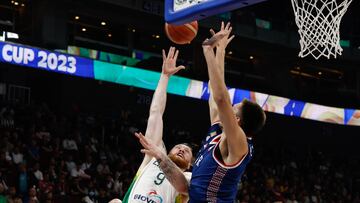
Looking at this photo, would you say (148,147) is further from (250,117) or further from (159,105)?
(159,105)

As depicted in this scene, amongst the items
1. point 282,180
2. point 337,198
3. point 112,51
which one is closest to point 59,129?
point 112,51

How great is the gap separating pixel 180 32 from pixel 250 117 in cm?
177

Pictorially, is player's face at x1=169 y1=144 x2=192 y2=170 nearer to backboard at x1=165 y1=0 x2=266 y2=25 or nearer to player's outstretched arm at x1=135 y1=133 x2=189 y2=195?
player's outstretched arm at x1=135 y1=133 x2=189 y2=195

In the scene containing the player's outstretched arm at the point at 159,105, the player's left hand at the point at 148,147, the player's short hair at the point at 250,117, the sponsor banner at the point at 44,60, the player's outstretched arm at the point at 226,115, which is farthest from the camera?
the sponsor banner at the point at 44,60

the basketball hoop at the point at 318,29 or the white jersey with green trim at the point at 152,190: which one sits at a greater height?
the basketball hoop at the point at 318,29

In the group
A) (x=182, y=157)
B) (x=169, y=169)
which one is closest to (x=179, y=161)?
(x=182, y=157)

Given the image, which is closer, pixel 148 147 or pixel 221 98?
pixel 221 98

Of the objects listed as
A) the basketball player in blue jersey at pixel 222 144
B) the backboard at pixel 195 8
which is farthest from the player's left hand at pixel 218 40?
the backboard at pixel 195 8

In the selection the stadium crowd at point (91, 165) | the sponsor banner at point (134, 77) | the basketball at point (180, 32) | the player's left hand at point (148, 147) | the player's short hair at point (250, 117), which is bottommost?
the stadium crowd at point (91, 165)

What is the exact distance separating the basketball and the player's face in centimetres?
106

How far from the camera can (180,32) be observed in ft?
17.4

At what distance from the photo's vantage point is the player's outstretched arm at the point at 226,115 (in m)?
3.48

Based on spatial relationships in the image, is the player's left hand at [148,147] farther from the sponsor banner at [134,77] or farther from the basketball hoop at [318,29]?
the sponsor banner at [134,77]

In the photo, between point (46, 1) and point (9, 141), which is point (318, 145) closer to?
point (46, 1)
